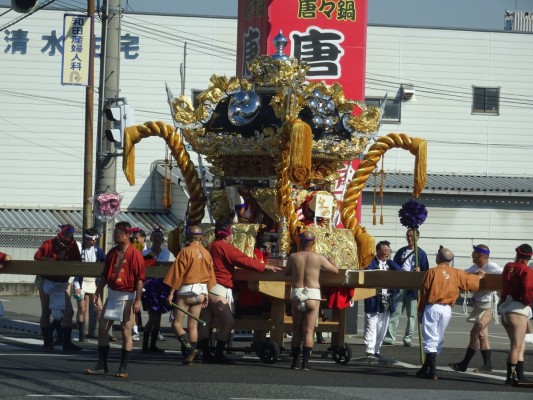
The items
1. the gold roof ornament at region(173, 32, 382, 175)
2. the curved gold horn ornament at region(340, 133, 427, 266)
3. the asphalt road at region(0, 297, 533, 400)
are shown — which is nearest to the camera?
the asphalt road at region(0, 297, 533, 400)

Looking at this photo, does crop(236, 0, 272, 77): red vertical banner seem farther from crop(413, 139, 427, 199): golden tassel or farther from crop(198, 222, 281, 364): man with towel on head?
crop(198, 222, 281, 364): man with towel on head

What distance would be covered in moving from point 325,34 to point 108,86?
385 cm

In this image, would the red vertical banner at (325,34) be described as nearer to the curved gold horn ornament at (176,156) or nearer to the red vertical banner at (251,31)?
the red vertical banner at (251,31)

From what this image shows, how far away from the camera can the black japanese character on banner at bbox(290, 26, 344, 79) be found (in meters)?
21.5

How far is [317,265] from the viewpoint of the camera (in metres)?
15.7

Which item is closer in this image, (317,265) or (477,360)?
(317,265)

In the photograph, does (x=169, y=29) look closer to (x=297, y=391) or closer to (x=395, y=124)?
(x=395, y=124)

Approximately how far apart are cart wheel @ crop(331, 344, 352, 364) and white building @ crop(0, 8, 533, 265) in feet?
66.8

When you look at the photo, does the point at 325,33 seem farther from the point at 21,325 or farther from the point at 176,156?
the point at 21,325

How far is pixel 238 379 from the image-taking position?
14.3m

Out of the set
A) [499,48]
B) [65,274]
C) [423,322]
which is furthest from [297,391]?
[499,48]

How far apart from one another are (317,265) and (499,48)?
26700mm

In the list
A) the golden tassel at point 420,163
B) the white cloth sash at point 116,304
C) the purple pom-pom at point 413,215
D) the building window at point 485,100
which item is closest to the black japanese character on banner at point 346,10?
the golden tassel at point 420,163

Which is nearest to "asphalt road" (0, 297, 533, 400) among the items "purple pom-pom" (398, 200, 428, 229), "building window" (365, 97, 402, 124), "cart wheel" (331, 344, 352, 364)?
"cart wheel" (331, 344, 352, 364)
